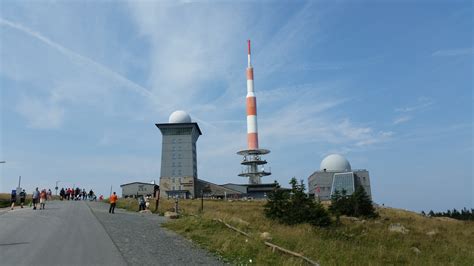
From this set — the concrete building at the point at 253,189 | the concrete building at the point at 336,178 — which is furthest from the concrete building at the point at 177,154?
the concrete building at the point at 336,178

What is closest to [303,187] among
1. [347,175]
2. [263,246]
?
[263,246]

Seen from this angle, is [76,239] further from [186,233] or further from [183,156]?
[183,156]

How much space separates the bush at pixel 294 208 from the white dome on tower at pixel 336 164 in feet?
238

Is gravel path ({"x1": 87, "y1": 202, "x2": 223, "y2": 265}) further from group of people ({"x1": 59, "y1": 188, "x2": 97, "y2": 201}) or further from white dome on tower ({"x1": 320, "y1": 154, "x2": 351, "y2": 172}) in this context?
white dome on tower ({"x1": 320, "y1": 154, "x2": 351, "y2": 172})

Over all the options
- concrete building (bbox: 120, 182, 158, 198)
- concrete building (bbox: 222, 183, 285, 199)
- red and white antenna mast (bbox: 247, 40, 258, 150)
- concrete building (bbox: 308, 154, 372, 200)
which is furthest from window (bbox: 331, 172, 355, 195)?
concrete building (bbox: 120, 182, 158, 198)

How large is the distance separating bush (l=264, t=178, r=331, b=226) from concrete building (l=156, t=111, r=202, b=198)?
79584mm

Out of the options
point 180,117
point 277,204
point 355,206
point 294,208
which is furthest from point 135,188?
point 294,208

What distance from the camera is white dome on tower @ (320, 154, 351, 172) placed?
10044 centimetres

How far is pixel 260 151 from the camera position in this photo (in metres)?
101

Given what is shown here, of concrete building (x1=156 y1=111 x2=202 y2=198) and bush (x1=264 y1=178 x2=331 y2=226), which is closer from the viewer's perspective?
bush (x1=264 y1=178 x2=331 y2=226)

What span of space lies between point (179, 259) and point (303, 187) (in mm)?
19237

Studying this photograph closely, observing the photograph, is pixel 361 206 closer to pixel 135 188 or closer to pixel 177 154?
pixel 177 154

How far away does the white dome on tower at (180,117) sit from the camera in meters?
113

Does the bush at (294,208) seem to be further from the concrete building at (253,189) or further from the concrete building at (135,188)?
the concrete building at (135,188)
